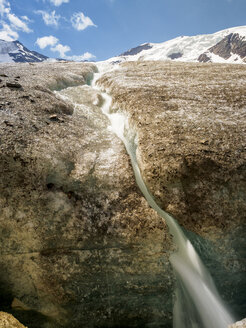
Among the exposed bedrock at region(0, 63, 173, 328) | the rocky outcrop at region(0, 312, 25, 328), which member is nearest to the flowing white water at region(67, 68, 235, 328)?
the exposed bedrock at region(0, 63, 173, 328)

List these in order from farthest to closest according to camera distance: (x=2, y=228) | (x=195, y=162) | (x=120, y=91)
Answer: (x=120, y=91), (x=195, y=162), (x=2, y=228)

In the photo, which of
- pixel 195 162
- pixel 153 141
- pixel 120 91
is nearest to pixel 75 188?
pixel 153 141

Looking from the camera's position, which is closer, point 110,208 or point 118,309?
point 118,309

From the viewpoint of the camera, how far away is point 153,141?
38.1 ft

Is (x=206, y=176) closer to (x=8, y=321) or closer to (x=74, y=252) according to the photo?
(x=74, y=252)

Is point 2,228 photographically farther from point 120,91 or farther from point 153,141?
point 120,91

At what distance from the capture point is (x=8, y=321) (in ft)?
25.7

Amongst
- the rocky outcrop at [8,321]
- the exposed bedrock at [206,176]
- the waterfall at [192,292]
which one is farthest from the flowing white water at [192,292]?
the rocky outcrop at [8,321]

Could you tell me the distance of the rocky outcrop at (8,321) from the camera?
759cm

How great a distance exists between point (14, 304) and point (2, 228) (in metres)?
3.30

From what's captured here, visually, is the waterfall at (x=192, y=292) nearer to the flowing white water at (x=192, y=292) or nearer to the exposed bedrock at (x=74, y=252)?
the flowing white water at (x=192, y=292)

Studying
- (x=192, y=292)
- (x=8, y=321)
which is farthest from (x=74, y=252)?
(x=192, y=292)

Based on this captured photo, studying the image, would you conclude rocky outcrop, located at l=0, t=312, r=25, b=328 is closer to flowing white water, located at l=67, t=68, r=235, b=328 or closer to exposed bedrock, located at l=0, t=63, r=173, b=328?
exposed bedrock, located at l=0, t=63, r=173, b=328

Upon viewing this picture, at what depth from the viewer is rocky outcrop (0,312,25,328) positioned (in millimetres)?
7588
